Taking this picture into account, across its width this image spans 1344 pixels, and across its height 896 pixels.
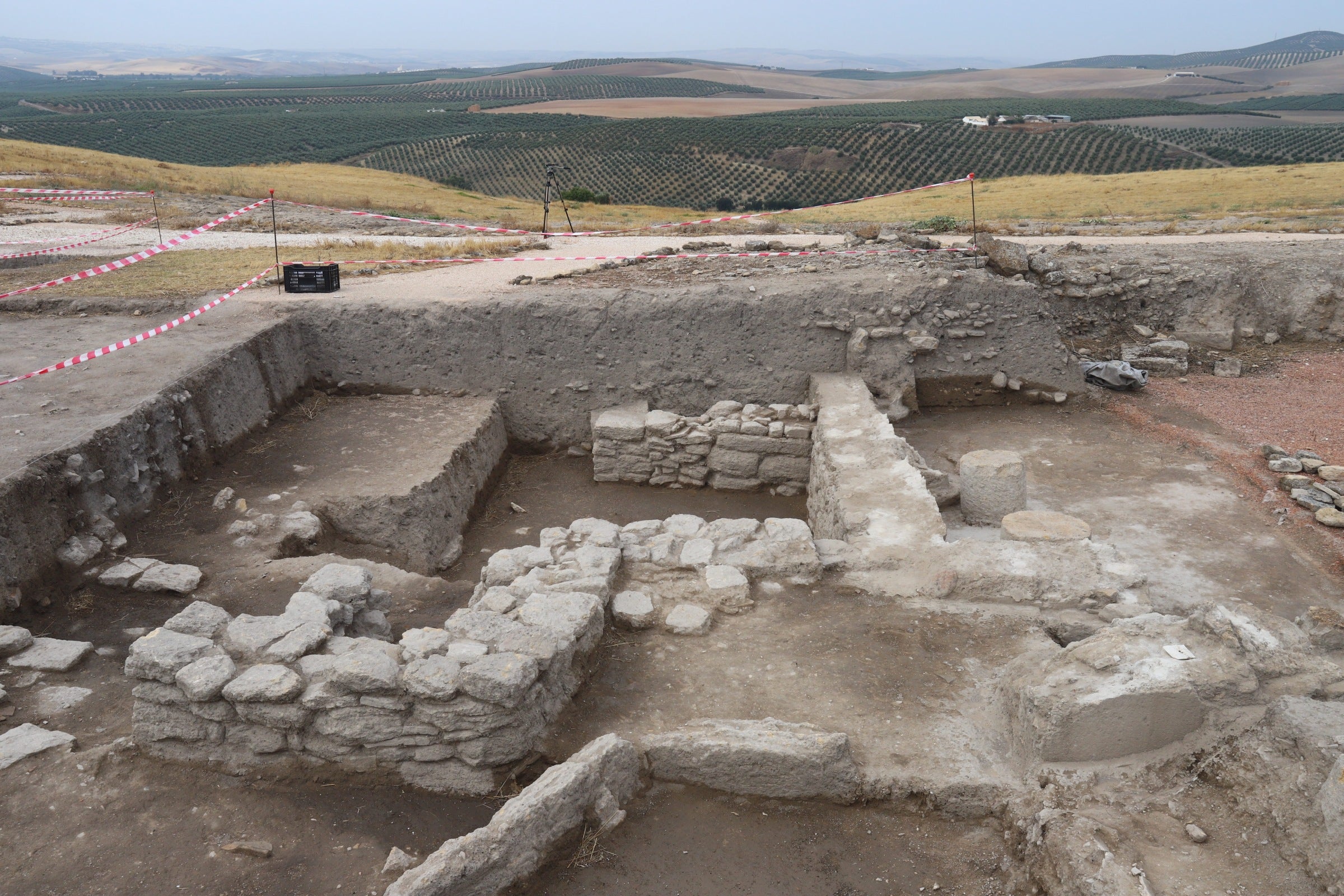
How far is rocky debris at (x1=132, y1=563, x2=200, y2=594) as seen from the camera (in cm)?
603

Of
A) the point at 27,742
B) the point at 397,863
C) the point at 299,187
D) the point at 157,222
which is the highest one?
the point at 299,187

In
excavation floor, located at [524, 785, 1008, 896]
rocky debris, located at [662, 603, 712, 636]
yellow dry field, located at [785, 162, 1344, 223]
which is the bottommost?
excavation floor, located at [524, 785, 1008, 896]

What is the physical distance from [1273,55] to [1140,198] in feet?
556

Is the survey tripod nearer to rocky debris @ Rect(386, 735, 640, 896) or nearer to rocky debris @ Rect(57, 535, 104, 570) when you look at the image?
rocky debris @ Rect(57, 535, 104, 570)

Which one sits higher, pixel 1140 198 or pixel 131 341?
pixel 1140 198

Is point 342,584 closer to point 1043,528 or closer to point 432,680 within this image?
point 432,680

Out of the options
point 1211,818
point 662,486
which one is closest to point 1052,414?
point 662,486

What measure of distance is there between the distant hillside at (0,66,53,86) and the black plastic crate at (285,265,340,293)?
193538 millimetres

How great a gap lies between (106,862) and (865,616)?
425 cm

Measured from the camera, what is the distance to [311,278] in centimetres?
1081

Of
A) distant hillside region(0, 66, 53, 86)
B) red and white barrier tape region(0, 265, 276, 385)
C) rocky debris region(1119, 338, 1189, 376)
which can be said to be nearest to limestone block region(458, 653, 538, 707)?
red and white barrier tape region(0, 265, 276, 385)

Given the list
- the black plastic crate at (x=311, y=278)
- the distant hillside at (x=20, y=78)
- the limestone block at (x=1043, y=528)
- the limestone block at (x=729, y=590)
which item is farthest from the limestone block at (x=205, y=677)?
the distant hillside at (x=20, y=78)

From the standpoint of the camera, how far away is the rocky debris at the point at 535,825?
11.6 feet

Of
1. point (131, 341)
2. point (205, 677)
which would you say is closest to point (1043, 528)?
point (205, 677)
